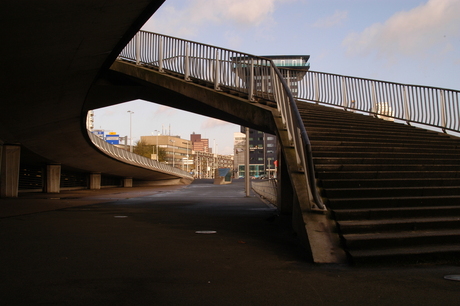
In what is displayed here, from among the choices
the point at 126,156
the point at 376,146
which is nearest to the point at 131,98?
the point at 376,146

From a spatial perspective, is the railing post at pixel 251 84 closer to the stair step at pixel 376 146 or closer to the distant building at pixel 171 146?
the stair step at pixel 376 146

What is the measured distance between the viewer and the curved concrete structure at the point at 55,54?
7.05 meters

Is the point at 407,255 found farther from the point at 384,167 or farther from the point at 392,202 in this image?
the point at 384,167

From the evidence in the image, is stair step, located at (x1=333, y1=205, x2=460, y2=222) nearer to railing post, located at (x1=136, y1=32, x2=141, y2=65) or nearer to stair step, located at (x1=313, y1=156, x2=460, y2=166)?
stair step, located at (x1=313, y1=156, x2=460, y2=166)

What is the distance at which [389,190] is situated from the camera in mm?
6551

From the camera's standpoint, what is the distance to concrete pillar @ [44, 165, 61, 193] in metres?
27.8

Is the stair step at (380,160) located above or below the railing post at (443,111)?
below

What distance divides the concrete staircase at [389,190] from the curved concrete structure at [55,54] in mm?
4633

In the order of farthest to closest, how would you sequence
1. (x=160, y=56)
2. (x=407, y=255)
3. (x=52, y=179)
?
(x=52, y=179), (x=160, y=56), (x=407, y=255)

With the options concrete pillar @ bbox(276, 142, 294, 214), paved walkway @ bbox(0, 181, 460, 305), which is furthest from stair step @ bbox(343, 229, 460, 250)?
concrete pillar @ bbox(276, 142, 294, 214)

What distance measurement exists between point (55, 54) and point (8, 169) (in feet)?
42.6

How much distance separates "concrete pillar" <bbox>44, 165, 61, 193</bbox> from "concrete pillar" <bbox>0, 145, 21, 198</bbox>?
751 cm

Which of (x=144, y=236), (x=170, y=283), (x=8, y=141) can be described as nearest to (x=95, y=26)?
(x=144, y=236)

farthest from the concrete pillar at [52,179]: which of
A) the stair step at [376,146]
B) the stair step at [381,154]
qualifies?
the stair step at [381,154]
